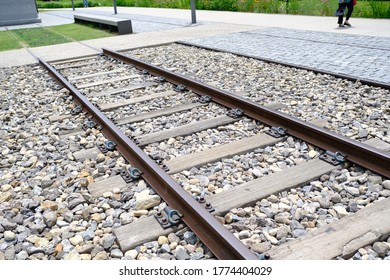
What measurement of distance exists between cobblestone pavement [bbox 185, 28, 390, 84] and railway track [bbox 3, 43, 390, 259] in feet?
8.87

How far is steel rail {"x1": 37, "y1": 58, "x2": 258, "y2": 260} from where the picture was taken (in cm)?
252

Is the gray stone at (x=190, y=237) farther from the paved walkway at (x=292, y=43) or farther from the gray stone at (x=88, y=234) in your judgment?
the paved walkway at (x=292, y=43)

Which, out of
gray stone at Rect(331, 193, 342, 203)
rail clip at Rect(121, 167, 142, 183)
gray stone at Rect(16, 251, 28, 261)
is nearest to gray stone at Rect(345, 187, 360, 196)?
gray stone at Rect(331, 193, 342, 203)

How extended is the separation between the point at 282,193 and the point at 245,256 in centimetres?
99

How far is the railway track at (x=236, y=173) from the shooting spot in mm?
2699

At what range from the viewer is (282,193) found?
3250 millimetres

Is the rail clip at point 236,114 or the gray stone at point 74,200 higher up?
the rail clip at point 236,114

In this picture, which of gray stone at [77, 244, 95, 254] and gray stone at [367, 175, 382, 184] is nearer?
gray stone at [77, 244, 95, 254]

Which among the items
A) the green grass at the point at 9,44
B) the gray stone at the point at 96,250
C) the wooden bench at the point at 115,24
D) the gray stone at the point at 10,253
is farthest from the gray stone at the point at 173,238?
the wooden bench at the point at 115,24

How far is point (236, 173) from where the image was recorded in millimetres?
3621

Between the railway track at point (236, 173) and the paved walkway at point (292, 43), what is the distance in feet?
9.22

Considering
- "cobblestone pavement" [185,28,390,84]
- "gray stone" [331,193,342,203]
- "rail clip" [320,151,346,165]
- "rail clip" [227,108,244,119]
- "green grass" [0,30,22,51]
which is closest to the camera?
"gray stone" [331,193,342,203]

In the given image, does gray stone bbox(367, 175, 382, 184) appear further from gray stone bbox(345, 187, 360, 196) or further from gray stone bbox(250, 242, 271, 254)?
gray stone bbox(250, 242, 271, 254)

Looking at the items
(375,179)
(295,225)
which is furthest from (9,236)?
(375,179)
